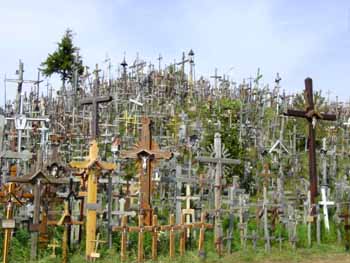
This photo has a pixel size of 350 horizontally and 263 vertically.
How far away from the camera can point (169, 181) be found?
14297mm

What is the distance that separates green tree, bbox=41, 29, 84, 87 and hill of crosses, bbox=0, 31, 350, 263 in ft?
5.77

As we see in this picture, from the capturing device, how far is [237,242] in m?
12.5

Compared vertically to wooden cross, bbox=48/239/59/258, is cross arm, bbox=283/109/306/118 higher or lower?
higher

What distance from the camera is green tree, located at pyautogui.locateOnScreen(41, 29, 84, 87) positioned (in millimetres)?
31469

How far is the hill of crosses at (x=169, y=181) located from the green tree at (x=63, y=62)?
1.76 metres

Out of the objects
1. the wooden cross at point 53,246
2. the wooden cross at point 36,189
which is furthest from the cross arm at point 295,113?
the wooden cross at point 53,246

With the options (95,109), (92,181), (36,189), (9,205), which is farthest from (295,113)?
(9,205)

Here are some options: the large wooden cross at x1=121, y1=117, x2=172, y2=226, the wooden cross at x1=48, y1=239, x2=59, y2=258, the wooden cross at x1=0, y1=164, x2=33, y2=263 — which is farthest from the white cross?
the wooden cross at x1=0, y1=164, x2=33, y2=263

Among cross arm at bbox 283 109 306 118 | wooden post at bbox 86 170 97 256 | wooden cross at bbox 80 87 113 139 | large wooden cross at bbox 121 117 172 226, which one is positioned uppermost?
cross arm at bbox 283 109 306 118

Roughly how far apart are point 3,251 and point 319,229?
7562 millimetres

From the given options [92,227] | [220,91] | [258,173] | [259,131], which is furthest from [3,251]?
[220,91]

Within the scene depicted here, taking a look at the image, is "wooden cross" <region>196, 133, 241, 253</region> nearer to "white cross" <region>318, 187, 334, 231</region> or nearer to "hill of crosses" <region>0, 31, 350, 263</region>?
"hill of crosses" <region>0, 31, 350, 263</region>

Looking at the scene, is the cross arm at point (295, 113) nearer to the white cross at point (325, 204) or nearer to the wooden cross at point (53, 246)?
the white cross at point (325, 204)

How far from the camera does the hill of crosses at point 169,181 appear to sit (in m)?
10.7
